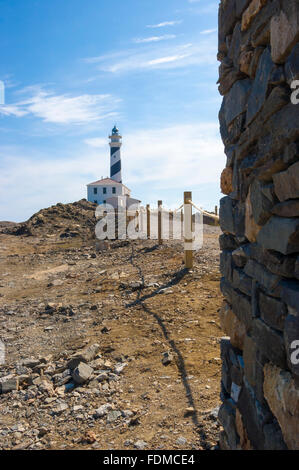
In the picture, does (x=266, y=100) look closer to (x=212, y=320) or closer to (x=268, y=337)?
(x=268, y=337)

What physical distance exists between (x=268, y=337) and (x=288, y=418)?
37 centimetres

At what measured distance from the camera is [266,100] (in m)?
1.82

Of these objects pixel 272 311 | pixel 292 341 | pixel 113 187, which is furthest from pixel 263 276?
pixel 113 187

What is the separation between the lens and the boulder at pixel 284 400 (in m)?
1.52

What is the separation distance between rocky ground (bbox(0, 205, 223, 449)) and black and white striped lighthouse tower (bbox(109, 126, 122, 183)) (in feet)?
140

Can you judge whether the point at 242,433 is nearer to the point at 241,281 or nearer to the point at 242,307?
the point at 242,307

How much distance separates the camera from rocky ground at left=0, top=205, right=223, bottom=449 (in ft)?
10.9

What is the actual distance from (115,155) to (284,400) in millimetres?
51406

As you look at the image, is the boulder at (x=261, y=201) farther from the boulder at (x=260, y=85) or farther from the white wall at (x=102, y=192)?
the white wall at (x=102, y=192)

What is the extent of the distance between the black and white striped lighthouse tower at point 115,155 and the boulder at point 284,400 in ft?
165

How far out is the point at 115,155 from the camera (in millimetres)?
51281

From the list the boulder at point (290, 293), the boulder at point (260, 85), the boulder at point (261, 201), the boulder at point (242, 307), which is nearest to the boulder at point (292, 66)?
the boulder at point (260, 85)

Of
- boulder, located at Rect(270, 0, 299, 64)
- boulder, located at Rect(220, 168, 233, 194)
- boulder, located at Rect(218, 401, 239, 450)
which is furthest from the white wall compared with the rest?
boulder, located at Rect(270, 0, 299, 64)

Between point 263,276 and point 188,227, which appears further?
point 188,227
